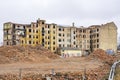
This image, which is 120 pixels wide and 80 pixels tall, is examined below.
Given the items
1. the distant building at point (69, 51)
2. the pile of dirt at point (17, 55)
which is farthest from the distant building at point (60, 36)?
the pile of dirt at point (17, 55)

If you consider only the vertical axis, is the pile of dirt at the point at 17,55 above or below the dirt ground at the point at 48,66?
above

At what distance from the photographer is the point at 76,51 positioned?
9144cm

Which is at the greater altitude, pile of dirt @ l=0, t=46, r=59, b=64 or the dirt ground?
pile of dirt @ l=0, t=46, r=59, b=64

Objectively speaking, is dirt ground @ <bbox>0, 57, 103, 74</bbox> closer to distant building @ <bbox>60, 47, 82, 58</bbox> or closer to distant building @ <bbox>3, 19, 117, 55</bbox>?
distant building @ <bbox>60, 47, 82, 58</bbox>

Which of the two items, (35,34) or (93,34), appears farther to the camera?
(93,34)

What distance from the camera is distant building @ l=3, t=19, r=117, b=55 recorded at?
300ft

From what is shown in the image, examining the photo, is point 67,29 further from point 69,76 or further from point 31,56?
point 69,76

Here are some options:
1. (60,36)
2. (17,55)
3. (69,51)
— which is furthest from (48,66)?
(60,36)

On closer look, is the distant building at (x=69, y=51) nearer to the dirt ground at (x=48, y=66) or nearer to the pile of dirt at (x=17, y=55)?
the pile of dirt at (x=17, y=55)

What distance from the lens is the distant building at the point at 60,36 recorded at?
91.5 metres

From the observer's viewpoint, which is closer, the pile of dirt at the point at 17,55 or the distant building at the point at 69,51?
the pile of dirt at the point at 17,55

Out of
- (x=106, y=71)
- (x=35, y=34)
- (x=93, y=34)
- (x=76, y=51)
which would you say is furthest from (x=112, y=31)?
(x=106, y=71)

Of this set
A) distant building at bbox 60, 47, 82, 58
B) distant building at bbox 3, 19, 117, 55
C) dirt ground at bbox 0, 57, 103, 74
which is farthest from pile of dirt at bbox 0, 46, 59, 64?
distant building at bbox 3, 19, 117, 55

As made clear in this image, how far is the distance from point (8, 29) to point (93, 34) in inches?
1090
